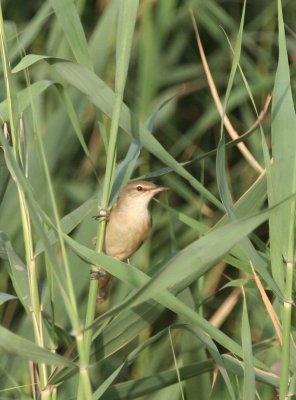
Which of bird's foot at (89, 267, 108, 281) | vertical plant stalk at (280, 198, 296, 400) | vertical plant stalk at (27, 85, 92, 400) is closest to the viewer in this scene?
vertical plant stalk at (27, 85, 92, 400)

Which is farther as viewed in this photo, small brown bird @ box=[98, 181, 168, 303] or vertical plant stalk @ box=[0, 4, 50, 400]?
small brown bird @ box=[98, 181, 168, 303]

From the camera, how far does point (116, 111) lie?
1889 millimetres

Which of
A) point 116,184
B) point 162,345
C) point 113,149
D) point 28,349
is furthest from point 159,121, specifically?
point 28,349

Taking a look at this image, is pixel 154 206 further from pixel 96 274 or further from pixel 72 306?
pixel 72 306

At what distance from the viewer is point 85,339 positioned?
1.82 m

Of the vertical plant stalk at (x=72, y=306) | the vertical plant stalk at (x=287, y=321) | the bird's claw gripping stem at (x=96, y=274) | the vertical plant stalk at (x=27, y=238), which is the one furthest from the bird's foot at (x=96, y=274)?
the vertical plant stalk at (x=287, y=321)

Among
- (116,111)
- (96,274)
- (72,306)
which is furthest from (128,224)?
(72,306)

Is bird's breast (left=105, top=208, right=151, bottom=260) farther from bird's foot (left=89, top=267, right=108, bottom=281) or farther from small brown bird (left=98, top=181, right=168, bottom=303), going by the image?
bird's foot (left=89, top=267, right=108, bottom=281)

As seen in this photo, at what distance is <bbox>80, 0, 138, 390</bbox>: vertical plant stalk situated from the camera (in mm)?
1842

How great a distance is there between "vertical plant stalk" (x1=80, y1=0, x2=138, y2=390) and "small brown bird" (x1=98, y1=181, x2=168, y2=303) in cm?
80

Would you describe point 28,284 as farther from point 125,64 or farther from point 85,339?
point 125,64

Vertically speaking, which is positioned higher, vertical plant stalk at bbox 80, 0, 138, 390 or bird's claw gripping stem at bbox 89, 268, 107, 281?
vertical plant stalk at bbox 80, 0, 138, 390

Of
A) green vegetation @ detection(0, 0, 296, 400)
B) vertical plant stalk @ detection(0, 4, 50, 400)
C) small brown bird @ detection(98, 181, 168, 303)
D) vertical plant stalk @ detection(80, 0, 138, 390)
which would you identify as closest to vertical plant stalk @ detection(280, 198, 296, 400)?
green vegetation @ detection(0, 0, 296, 400)

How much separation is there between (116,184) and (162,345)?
0.98 m
